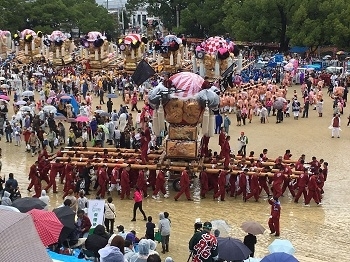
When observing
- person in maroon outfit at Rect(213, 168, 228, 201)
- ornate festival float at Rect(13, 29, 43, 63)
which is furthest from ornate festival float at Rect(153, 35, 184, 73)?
person in maroon outfit at Rect(213, 168, 228, 201)

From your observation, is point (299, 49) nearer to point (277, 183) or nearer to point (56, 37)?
point (56, 37)

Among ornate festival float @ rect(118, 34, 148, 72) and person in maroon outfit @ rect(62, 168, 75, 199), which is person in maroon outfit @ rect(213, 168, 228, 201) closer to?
person in maroon outfit @ rect(62, 168, 75, 199)

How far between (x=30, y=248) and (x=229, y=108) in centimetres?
2118

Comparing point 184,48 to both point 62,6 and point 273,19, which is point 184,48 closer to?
point 273,19

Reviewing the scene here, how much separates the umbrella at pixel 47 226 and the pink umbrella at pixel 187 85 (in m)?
7.52

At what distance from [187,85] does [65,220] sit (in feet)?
22.9

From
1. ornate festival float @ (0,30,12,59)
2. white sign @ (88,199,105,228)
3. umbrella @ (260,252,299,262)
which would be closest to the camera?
umbrella @ (260,252,299,262)

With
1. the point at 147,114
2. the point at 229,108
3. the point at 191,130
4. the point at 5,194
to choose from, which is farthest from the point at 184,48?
the point at 5,194

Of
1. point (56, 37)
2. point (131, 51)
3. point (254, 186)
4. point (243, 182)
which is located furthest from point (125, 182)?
point (56, 37)

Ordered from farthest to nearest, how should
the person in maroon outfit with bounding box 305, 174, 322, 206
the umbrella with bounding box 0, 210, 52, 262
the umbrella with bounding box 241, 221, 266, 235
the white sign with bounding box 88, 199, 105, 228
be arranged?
the person in maroon outfit with bounding box 305, 174, 322, 206 < the white sign with bounding box 88, 199, 105, 228 < the umbrella with bounding box 241, 221, 266, 235 < the umbrella with bounding box 0, 210, 52, 262

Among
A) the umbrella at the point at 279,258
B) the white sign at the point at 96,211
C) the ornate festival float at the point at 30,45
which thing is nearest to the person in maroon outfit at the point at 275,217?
the white sign at the point at 96,211

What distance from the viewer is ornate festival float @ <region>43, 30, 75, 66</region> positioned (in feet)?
143

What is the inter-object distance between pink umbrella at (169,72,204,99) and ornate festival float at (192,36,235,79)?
14428 mm

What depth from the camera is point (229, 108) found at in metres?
28.0
